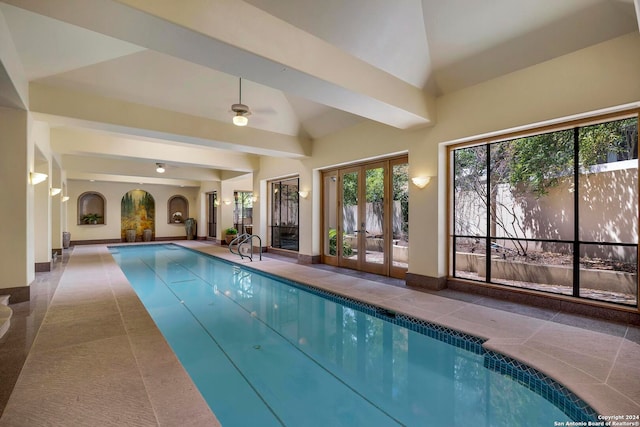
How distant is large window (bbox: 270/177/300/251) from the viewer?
361 inches

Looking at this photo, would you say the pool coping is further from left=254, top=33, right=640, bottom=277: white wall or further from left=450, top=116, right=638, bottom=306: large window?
left=450, top=116, right=638, bottom=306: large window

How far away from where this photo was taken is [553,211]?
14.4 ft

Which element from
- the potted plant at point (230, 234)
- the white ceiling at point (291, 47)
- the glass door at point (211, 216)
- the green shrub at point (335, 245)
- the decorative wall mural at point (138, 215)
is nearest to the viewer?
the white ceiling at point (291, 47)

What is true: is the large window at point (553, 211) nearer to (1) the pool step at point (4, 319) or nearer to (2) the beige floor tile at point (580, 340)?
(2) the beige floor tile at point (580, 340)

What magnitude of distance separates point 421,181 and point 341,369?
349 cm

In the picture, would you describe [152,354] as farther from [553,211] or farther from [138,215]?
[138,215]

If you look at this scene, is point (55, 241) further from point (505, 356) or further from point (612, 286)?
point (612, 286)

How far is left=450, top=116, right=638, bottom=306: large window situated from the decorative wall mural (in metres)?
14.0

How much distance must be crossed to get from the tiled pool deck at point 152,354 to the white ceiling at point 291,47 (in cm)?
283

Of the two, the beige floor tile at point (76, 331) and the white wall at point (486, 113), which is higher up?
the white wall at point (486, 113)

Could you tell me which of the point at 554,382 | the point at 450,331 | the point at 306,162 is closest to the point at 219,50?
the point at 450,331

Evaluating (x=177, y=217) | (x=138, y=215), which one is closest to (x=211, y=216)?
(x=177, y=217)

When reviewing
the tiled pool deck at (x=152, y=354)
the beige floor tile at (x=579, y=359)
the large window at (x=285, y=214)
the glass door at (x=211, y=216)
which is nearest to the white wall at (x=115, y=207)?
the glass door at (x=211, y=216)

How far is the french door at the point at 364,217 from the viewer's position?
6246mm
